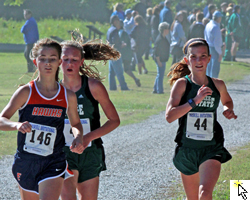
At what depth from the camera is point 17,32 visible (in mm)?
26594

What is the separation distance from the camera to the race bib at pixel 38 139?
10.8 ft

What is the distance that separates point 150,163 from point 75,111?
10.6 ft

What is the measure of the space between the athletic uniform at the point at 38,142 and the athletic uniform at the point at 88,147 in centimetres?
36

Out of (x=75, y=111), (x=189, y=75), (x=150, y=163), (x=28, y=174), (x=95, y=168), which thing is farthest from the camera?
(x=150, y=163)

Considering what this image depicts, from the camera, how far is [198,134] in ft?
13.0

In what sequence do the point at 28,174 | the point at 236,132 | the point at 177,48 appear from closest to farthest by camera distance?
the point at 28,174
the point at 236,132
the point at 177,48

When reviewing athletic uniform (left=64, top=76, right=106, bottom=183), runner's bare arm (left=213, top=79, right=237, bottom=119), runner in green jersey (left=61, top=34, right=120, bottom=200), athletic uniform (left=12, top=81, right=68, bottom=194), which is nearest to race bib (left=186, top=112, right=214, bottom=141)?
runner's bare arm (left=213, top=79, right=237, bottom=119)

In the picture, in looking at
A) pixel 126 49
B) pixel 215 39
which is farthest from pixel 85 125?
pixel 126 49

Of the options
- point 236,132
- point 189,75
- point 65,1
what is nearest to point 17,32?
point 65,1

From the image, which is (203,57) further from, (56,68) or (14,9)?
(14,9)

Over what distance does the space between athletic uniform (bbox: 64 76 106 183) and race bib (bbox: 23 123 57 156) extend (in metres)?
0.43

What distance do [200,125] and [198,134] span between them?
9 centimetres

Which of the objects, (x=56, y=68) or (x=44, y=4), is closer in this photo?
(x=56, y=68)

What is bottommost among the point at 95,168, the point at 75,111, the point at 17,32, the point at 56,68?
the point at 17,32
